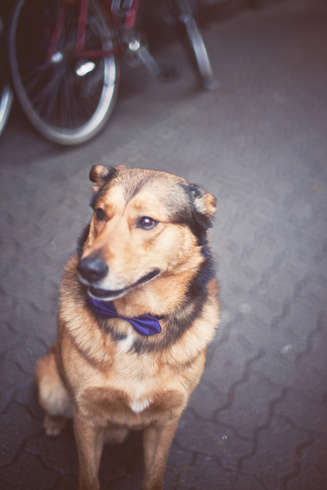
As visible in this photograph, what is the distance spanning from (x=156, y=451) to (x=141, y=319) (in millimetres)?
819

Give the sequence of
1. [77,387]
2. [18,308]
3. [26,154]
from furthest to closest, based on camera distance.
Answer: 1. [26,154]
2. [18,308]
3. [77,387]

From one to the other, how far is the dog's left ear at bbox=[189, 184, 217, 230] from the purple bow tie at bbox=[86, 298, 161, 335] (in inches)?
23.2

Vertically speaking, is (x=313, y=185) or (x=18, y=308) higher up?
(x=313, y=185)

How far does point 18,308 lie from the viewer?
9.31ft

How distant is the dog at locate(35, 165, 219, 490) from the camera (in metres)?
1.69

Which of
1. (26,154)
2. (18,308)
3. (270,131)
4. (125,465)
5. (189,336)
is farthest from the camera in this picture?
(270,131)

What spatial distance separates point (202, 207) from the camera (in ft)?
6.14

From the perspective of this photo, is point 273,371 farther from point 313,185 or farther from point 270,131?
point 270,131

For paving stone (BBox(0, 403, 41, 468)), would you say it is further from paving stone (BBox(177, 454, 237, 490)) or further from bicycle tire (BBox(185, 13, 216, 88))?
bicycle tire (BBox(185, 13, 216, 88))

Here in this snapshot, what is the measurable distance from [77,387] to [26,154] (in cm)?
336

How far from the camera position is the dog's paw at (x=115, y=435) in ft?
6.80

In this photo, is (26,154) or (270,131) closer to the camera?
(26,154)

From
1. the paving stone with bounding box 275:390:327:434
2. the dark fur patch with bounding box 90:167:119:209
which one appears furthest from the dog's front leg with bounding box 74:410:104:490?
the paving stone with bounding box 275:390:327:434

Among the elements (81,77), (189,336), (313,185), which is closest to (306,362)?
(189,336)
